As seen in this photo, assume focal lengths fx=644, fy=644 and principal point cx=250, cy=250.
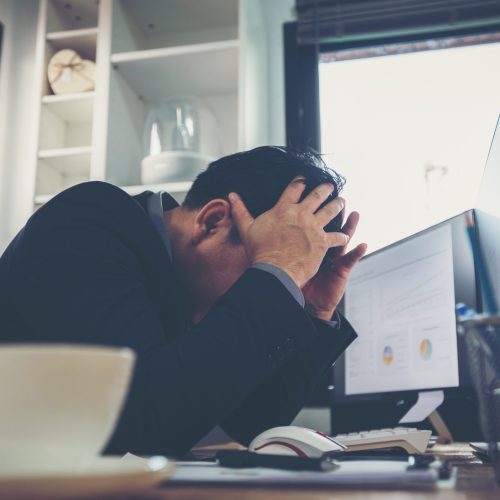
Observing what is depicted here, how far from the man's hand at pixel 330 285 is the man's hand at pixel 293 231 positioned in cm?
14

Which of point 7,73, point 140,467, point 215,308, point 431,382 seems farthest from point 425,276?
point 7,73

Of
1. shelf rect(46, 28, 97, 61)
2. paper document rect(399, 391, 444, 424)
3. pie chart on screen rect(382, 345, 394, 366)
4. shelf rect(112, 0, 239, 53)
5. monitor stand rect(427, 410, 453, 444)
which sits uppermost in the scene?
shelf rect(112, 0, 239, 53)

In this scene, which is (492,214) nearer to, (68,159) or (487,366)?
(487,366)

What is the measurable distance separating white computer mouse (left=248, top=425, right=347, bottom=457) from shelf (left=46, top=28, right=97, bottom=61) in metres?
1.61

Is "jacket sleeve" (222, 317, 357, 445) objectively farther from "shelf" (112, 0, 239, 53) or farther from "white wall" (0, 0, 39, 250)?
"shelf" (112, 0, 239, 53)

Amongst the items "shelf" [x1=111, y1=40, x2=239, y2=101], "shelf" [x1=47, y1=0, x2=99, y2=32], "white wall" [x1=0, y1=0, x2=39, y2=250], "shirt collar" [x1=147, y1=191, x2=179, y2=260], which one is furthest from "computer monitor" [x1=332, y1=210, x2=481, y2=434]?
"shelf" [x1=47, y1=0, x2=99, y2=32]

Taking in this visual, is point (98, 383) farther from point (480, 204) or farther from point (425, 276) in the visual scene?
point (425, 276)

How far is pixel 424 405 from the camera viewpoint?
1.29 m

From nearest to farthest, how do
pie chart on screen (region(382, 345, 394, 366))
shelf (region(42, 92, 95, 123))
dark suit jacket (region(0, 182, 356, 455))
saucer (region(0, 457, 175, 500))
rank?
saucer (region(0, 457, 175, 500)) → dark suit jacket (region(0, 182, 356, 455)) → pie chart on screen (region(382, 345, 394, 366)) → shelf (region(42, 92, 95, 123))

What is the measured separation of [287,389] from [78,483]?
3.01ft

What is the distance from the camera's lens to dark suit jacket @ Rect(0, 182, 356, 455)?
28.1 inches

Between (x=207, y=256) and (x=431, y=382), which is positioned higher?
(x=207, y=256)

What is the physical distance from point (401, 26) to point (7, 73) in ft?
4.49

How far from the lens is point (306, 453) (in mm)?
755
